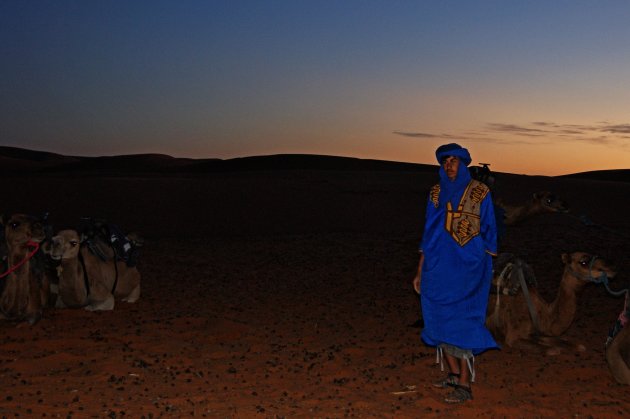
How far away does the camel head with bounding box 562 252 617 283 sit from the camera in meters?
7.23

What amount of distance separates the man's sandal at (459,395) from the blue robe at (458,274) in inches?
14.9

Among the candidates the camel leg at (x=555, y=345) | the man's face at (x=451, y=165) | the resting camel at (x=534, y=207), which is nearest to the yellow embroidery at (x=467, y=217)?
the man's face at (x=451, y=165)

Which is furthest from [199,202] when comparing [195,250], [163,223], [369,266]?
[369,266]

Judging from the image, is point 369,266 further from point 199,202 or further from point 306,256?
point 199,202

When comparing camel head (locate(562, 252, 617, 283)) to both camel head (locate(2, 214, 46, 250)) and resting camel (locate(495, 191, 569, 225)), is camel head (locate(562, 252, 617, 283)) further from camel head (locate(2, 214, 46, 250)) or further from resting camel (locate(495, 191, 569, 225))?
camel head (locate(2, 214, 46, 250))

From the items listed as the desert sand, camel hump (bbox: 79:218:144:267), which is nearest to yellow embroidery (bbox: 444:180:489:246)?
the desert sand

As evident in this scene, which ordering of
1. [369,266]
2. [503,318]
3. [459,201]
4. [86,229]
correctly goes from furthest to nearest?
[369,266], [86,229], [503,318], [459,201]

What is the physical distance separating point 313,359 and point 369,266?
6.96 meters

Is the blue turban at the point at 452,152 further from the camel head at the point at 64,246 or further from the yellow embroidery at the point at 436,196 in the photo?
the camel head at the point at 64,246

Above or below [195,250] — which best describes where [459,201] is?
above

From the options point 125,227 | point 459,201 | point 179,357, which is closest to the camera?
point 459,201

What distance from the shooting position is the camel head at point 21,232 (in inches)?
331

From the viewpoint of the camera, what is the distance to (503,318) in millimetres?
8242

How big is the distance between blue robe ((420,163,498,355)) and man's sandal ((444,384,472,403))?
0.38 m
